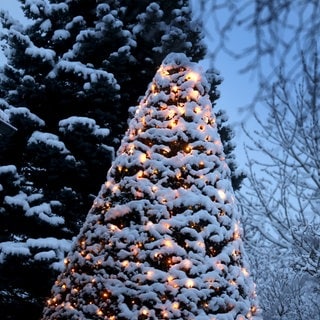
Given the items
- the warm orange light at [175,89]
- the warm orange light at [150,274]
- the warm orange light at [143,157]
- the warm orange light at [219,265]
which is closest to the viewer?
the warm orange light at [150,274]

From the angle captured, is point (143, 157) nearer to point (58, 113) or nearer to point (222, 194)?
point (222, 194)

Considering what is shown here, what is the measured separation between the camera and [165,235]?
3045 millimetres

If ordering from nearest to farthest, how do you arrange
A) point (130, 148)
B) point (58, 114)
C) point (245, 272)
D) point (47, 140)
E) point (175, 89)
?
point (245, 272)
point (130, 148)
point (175, 89)
point (47, 140)
point (58, 114)

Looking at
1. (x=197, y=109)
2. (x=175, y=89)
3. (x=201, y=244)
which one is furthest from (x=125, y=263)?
(x=175, y=89)

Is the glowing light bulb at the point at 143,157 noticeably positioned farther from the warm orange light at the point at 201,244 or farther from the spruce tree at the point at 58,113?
the spruce tree at the point at 58,113

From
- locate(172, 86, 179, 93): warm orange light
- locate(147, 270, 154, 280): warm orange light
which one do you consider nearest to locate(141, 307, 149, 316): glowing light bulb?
locate(147, 270, 154, 280): warm orange light

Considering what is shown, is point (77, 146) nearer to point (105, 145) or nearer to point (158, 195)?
point (105, 145)

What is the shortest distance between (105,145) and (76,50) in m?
2.00

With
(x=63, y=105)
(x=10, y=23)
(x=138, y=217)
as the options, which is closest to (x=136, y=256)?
(x=138, y=217)

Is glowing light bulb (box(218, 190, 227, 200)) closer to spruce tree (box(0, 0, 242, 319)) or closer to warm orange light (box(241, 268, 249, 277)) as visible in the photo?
warm orange light (box(241, 268, 249, 277))

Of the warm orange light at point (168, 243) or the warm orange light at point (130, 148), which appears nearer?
the warm orange light at point (168, 243)

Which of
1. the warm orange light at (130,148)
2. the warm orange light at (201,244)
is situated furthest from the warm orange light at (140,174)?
the warm orange light at (201,244)

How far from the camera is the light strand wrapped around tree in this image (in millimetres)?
2928

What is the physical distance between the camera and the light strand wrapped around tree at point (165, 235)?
2928 millimetres
